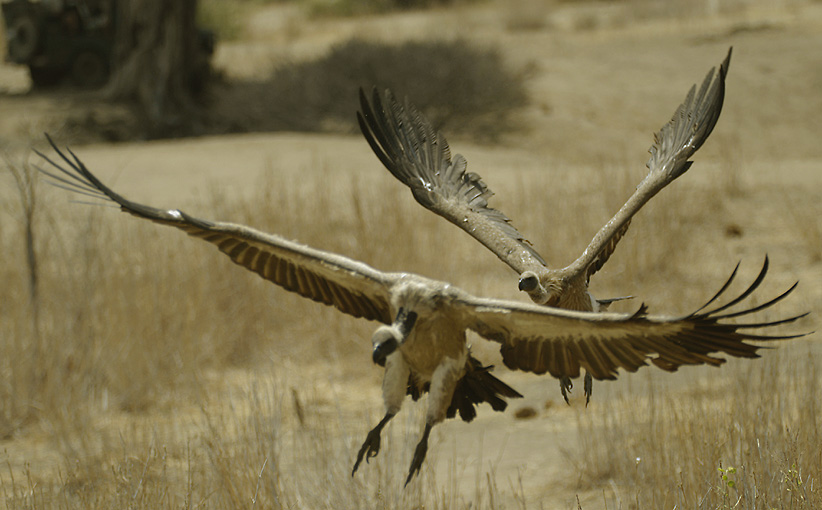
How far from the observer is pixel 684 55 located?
1905 centimetres

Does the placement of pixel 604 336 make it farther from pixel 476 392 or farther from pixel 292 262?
pixel 292 262

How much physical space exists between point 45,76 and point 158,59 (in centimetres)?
399

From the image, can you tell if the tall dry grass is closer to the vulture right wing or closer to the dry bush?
the vulture right wing

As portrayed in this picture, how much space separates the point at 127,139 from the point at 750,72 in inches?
481

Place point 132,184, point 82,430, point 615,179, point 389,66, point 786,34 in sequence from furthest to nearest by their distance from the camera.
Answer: point 786,34, point 389,66, point 132,184, point 615,179, point 82,430

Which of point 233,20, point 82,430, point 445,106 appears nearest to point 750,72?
point 445,106

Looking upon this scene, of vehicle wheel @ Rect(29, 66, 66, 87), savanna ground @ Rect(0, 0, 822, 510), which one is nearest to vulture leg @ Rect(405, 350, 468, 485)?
savanna ground @ Rect(0, 0, 822, 510)

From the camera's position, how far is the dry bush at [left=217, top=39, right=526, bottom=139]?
51.6ft

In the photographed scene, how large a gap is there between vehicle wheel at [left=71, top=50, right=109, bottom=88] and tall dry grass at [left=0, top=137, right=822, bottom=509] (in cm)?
1032

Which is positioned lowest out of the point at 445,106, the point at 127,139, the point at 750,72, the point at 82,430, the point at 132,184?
the point at 82,430

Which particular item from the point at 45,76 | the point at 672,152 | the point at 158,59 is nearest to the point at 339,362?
the point at 672,152

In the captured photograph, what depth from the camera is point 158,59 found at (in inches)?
631

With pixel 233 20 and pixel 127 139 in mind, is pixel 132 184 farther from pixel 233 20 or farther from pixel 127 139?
pixel 233 20

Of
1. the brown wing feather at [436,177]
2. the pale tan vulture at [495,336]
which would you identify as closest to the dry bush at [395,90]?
the brown wing feather at [436,177]
